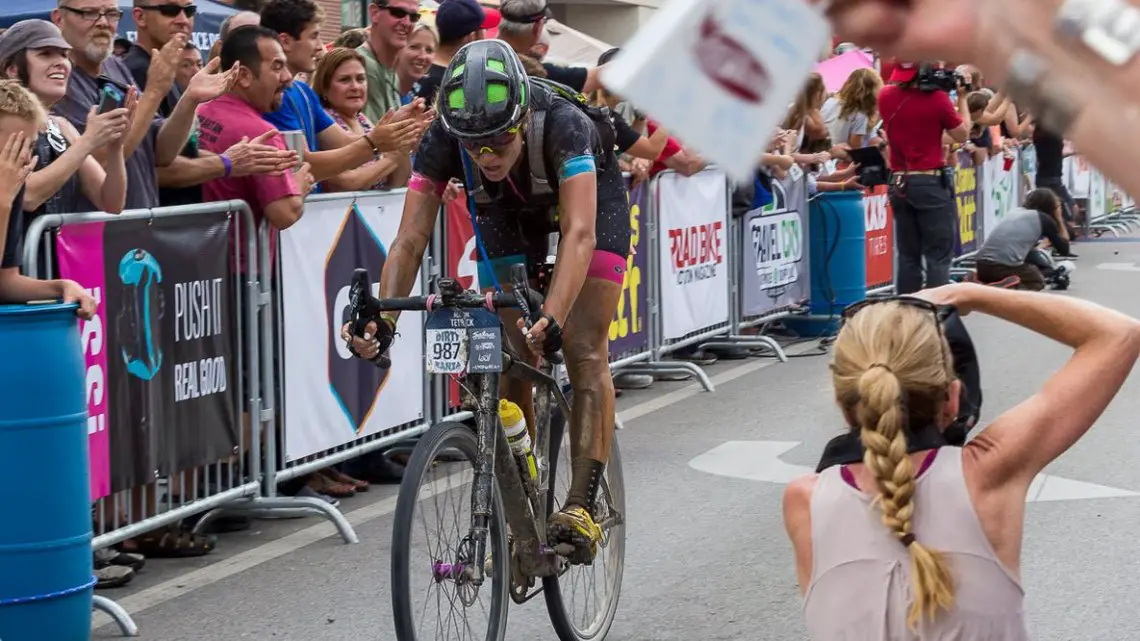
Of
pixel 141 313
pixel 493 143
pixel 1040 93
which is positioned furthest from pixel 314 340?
pixel 1040 93

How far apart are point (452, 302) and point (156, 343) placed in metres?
A: 2.21

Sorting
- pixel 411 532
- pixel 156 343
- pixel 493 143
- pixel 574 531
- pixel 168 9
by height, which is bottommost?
pixel 574 531

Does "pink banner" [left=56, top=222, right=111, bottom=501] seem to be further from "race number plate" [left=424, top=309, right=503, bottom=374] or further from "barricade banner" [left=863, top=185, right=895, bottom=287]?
"barricade banner" [left=863, top=185, right=895, bottom=287]

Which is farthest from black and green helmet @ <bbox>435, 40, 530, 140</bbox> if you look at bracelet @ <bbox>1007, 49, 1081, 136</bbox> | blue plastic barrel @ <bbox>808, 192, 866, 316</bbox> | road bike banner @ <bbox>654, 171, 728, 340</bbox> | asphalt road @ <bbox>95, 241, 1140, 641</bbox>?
blue plastic barrel @ <bbox>808, 192, 866, 316</bbox>

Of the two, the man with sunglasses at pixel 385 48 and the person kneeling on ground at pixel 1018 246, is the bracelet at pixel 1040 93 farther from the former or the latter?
the person kneeling on ground at pixel 1018 246

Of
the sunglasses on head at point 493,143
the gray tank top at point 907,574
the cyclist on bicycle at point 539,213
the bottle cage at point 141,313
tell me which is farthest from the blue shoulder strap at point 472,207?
the gray tank top at point 907,574

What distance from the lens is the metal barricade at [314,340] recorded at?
24.1ft

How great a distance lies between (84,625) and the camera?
5320mm

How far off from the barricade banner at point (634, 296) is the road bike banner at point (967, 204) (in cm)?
813

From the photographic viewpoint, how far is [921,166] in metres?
12.5

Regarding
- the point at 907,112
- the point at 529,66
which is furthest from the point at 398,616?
the point at 907,112

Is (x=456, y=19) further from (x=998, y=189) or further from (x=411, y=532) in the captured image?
(x=998, y=189)

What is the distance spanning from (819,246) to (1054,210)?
130 inches

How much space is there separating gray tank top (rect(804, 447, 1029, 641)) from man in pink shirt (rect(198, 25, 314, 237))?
4673mm
